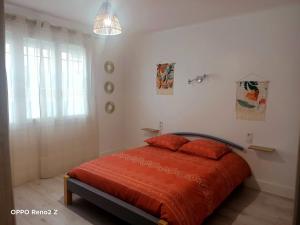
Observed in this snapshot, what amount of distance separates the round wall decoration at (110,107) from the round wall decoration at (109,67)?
0.65 m

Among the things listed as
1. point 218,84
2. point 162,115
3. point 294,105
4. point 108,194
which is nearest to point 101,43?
point 162,115

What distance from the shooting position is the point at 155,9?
298cm

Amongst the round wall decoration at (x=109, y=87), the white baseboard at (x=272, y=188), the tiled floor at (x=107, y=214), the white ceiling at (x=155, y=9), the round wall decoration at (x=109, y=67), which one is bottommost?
the tiled floor at (x=107, y=214)

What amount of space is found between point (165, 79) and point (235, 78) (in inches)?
50.4

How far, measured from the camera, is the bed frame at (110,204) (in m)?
1.98

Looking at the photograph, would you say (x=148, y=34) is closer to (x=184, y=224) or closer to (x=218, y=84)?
(x=218, y=84)

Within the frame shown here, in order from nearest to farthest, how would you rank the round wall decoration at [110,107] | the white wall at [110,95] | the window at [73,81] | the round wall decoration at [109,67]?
1. the window at [73,81]
2. the white wall at [110,95]
3. the round wall decoration at [109,67]
4. the round wall decoration at [110,107]

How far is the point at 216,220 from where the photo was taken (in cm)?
246

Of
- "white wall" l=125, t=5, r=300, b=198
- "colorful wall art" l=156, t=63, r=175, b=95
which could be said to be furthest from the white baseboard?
"colorful wall art" l=156, t=63, r=175, b=95

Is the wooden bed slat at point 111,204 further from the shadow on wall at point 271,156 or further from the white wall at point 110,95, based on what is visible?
the shadow on wall at point 271,156

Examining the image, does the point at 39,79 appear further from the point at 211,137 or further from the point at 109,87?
the point at 211,137

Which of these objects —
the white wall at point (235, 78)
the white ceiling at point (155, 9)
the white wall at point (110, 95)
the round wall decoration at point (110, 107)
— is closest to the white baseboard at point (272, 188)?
the white wall at point (235, 78)

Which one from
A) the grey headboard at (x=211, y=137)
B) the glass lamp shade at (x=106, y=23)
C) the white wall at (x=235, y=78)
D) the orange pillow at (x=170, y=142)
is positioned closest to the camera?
the glass lamp shade at (x=106, y=23)

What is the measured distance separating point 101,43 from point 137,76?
0.95 meters
